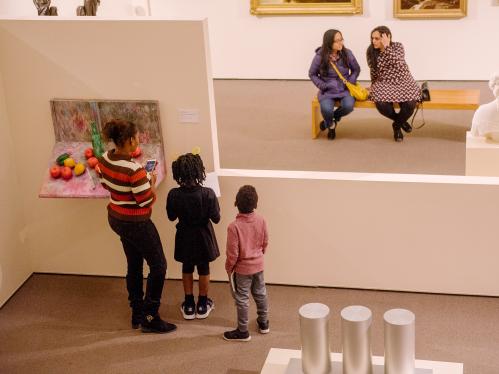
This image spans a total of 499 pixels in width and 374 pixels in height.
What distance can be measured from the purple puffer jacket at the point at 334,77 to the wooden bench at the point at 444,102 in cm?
22

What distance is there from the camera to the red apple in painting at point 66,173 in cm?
632

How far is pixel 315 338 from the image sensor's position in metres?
4.62

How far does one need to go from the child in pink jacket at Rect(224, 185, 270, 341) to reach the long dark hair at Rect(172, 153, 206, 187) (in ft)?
1.40

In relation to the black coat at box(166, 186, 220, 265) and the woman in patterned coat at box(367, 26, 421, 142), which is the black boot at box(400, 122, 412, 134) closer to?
the woman in patterned coat at box(367, 26, 421, 142)

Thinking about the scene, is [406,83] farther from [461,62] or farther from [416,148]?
[461,62]

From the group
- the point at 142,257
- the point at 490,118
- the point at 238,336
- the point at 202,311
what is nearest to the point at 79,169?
the point at 142,257

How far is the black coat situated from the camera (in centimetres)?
572

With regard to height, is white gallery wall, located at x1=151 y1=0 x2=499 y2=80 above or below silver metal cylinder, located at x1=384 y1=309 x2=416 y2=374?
above

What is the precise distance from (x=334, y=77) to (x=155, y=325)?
4.80 metres

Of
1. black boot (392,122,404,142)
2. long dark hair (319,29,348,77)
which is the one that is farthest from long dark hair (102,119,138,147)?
black boot (392,122,404,142)

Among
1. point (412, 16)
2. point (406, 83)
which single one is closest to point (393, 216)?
point (406, 83)

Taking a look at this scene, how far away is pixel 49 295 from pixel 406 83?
5125 millimetres

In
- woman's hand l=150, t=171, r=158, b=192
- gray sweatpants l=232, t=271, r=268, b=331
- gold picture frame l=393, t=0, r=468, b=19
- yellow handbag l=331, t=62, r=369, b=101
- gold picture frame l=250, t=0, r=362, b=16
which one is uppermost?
gold picture frame l=250, t=0, r=362, b=16

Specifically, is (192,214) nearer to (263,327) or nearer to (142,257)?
(142,257)
